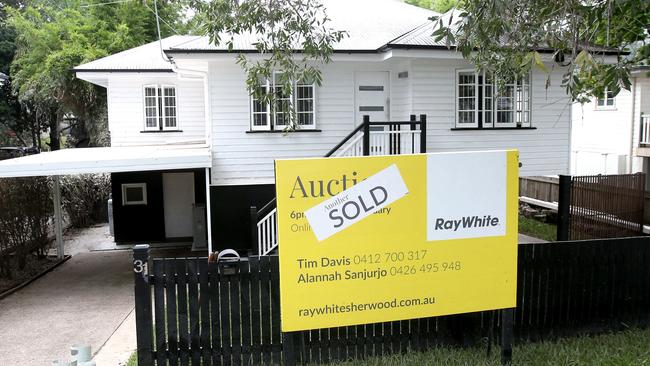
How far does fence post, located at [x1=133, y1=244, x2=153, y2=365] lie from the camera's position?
17.5 feet

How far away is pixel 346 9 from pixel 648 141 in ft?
41.8

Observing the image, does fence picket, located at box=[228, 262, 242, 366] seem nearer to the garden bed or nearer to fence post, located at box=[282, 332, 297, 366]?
fence post, located at box=[282, 332, 297, 366]

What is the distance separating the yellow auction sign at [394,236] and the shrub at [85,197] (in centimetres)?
1732

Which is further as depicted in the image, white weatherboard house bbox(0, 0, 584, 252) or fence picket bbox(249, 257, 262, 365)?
white weatherboard house bbox(0, 0, 584, 252)

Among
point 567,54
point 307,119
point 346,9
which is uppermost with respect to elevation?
point 346,9

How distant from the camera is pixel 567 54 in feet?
42.2

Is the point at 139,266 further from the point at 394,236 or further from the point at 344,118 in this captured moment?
the point at 344,118

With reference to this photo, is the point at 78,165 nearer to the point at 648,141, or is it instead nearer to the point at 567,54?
the point at 567,54

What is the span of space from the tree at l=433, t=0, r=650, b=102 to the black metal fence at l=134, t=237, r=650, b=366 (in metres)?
2.19

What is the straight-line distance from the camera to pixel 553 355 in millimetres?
6148

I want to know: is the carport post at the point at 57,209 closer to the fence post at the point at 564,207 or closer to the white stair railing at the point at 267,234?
the white stair railing at the point at 267,234

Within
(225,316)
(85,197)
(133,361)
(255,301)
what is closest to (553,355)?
(255,301)

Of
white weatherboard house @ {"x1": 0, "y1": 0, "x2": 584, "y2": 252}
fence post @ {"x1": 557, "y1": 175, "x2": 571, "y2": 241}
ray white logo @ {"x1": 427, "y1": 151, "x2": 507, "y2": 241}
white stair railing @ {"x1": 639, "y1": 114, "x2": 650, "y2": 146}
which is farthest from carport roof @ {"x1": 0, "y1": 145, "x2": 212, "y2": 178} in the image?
white stair railing @ {"x1": 639, "y1": 114, "x2": 650, "y2": 146}

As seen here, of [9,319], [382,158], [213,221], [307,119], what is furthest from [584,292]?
[213,221]
